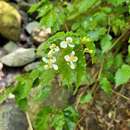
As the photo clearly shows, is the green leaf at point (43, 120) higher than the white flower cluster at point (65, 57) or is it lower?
lower

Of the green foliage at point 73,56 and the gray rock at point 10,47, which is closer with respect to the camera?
the green foliage at point 73,56

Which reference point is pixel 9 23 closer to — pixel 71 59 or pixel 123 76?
pixel 123 76

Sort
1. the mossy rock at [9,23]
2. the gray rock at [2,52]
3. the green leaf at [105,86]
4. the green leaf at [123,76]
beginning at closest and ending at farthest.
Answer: the green leaf at [123,76], the green leaf at [105,86], the gray rock at [2,52], the mossy rock at [9,23]

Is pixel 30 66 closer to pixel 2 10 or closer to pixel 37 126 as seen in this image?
pixel 2 10

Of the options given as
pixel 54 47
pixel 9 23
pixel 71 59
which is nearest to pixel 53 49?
pixel 54 47

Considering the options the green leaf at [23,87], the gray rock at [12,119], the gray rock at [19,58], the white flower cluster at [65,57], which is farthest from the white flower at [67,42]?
Answer: the gray rock at [19,58]

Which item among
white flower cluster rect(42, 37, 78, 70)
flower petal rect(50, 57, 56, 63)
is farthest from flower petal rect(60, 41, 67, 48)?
flower petal rect(50, 57, 56, 63)

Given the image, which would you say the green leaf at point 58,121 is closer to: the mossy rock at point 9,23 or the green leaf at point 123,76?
the green leaf at point 123,76

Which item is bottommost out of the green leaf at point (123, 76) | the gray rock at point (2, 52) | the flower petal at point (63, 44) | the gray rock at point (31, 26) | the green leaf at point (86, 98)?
the green leaf at point (86, 98)
